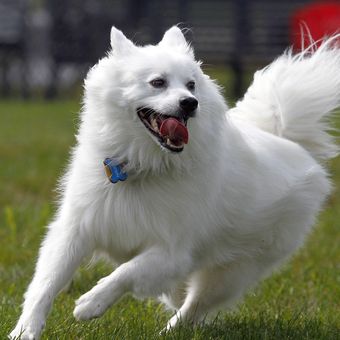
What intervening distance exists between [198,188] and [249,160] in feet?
1.66

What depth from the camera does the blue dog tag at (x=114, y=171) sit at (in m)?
4.74

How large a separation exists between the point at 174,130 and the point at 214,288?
127cm

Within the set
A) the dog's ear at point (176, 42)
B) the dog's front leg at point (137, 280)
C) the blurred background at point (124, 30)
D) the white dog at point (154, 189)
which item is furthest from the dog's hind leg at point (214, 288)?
the blurred background at point (124, 30)

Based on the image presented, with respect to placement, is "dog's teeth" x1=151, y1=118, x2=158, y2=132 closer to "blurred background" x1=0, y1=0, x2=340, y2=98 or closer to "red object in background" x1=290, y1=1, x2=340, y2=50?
"red object in background" x1=290, y1=1, x2=340, y2=50

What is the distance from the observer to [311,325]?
195 inches

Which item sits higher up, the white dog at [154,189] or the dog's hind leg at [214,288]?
the white dog at [154,189]

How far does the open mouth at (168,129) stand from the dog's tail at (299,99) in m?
1.25

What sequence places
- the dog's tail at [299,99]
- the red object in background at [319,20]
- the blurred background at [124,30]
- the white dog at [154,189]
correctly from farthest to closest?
the blurred background at [124,30], the red object in background at [319,20], the dog's tail at [299,99], the white dog at [154,189]

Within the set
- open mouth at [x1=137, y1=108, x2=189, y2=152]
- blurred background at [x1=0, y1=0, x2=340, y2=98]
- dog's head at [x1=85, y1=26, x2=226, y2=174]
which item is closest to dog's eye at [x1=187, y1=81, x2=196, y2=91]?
dog's head at [x1=85, y1=26, x2=226, y2=174]

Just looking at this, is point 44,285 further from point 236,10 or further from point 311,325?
A: point 236,10

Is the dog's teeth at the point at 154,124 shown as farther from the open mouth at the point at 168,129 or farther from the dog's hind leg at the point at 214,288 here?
the dog's hind leg at the point at 214,288

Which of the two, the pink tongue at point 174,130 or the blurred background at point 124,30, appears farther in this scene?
the blurred background at point 124,30

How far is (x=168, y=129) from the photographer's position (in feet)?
14.8

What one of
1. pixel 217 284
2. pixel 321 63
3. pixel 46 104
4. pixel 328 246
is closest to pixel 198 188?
pixel 217 284
